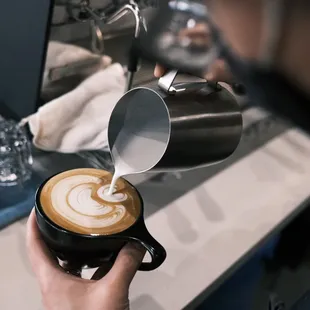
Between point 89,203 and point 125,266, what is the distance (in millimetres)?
94

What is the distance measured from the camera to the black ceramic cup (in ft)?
1.87

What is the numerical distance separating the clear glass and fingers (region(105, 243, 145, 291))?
33 centimetres

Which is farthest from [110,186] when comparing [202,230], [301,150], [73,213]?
[301,150]

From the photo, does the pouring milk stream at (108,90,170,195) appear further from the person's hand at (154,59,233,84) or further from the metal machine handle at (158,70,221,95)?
the person's hand at (154,59,233,84)

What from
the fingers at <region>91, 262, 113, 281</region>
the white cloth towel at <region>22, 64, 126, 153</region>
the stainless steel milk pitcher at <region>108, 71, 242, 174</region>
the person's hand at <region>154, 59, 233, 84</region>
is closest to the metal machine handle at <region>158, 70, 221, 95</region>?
the stainless steel milk pitcher at <region>108, 71, 242, 174</region>

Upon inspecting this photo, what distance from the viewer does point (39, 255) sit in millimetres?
605

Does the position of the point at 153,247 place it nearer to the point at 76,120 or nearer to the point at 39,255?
the point at 39,255

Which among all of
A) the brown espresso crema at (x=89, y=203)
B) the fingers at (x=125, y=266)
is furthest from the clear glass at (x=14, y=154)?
the fingers at (x=125, y=266)

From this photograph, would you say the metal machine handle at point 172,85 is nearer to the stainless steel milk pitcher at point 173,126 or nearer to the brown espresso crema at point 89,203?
the stainless steel milk pitcher at point 173,126

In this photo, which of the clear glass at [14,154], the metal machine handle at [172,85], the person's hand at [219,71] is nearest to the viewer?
the person's hand at [219,71]

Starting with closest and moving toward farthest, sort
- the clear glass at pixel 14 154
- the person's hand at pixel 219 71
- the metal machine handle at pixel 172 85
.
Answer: the person's hand at pixel 219 71 < the metal machine handle at pixel 172 85 < the clear glass at pixel 14 154

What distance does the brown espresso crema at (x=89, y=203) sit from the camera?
1.95 ft

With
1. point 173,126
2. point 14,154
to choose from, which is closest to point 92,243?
point 173,126

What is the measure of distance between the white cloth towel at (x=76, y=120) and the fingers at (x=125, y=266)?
351mm
